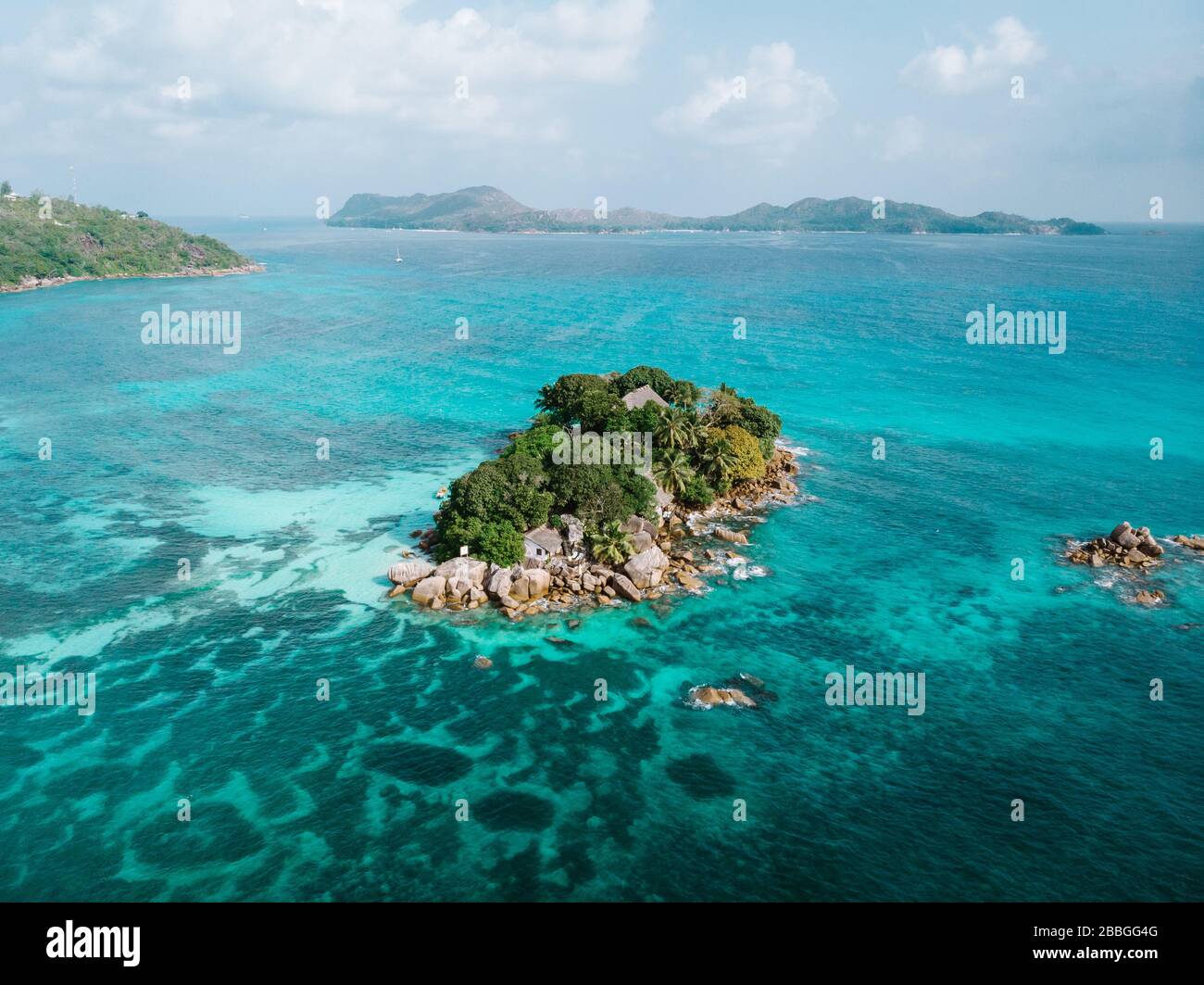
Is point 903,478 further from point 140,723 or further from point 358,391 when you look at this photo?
point 358,391

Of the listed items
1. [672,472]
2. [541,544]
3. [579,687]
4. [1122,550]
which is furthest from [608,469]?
[1122,550]

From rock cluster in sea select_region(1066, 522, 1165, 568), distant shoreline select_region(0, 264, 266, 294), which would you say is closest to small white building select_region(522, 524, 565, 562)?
rock cluster in sea select_region(1066, 522, 1165, 568)

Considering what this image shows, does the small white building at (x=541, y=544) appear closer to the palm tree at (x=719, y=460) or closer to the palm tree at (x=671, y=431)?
the palm tree at (x=671, y=431)

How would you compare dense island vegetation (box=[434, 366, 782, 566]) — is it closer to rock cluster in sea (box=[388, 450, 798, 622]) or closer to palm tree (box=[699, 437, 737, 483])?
palm tree (box=[699, 437, 737, 483])

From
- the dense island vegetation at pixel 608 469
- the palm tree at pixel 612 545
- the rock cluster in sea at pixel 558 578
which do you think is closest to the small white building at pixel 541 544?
the rock cluster in sea at pixel 558 578

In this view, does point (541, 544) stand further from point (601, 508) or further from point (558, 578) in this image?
point (601, 508)

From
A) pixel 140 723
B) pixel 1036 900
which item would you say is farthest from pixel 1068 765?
pixel 140 723
